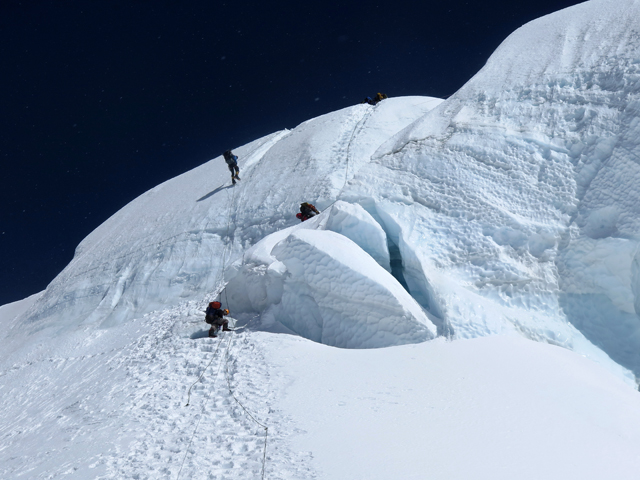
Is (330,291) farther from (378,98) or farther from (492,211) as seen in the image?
(378,98)

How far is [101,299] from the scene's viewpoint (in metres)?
12.7

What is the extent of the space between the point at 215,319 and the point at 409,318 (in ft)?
10.9

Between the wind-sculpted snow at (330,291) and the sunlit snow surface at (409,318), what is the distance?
35 mm

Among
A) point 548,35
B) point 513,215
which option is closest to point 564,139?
point 513,215

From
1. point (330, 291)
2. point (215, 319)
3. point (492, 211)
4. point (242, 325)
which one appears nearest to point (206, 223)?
point (242, 325)

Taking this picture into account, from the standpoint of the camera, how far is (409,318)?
7301 millimetres

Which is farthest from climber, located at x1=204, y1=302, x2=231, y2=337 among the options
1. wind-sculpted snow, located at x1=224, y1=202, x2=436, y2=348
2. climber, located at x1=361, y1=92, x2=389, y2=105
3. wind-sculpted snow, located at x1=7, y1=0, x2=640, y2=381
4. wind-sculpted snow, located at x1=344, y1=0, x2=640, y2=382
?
climber, located at x1=361, y1=92, x2=389, y2=105

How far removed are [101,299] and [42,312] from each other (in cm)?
223

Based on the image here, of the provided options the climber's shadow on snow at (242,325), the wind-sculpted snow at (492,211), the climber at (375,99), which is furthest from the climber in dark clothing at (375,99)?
the climber's shadow on snow at (242,325)

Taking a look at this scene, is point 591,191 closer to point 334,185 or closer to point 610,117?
point 610,117

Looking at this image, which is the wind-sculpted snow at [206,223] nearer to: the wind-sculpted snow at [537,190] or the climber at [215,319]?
the climber at [215,319]

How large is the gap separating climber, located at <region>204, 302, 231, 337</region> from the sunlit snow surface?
331 mm

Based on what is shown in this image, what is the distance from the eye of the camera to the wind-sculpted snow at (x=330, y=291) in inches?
293

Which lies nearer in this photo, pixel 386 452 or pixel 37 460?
pixel 386 452
